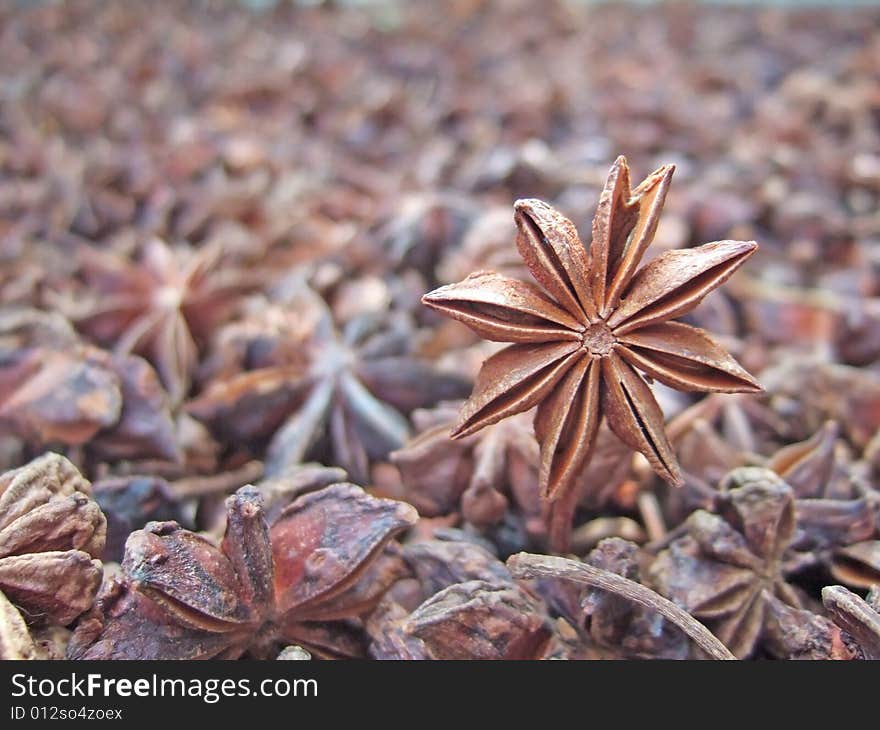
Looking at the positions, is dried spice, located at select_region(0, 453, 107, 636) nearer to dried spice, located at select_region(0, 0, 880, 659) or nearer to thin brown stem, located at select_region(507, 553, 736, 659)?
dried spice, located at select_region(0, 0, 880, 659)

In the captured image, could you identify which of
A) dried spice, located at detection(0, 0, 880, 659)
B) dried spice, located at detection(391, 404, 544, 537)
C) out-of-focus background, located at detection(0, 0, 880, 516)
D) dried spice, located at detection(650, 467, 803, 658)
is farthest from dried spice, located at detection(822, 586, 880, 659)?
out-of-focus background, located at detection(0, 0, 880, 516)

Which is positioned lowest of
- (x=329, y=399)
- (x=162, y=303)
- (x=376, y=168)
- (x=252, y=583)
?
(x=252, y=583)

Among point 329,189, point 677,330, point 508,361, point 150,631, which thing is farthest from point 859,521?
point 329,189

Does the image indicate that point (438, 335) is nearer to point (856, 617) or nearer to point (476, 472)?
point (476, 472)

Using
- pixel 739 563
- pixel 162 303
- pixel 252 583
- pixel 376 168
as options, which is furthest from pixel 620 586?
pixel 376 168

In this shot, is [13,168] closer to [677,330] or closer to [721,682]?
[677,330]
